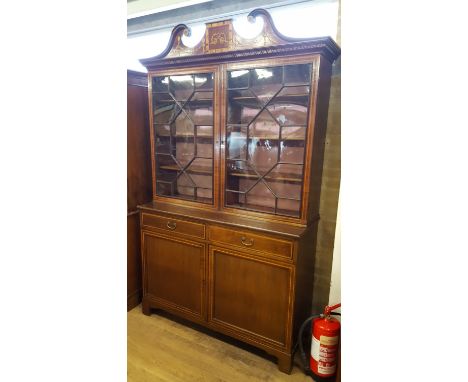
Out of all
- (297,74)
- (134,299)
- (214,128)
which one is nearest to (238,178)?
(214,128)

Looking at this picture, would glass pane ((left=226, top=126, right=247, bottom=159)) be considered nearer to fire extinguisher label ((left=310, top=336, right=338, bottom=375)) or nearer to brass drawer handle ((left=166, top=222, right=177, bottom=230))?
brass drawer handle ((left=166, top=222, right=177, bottom=230))

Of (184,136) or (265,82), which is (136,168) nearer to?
(184,136)

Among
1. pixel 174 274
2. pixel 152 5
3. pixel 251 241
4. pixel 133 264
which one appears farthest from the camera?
pixel 133 264

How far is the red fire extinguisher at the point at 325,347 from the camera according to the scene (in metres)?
1.68

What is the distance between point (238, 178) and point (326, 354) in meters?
1.19

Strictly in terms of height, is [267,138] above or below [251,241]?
above

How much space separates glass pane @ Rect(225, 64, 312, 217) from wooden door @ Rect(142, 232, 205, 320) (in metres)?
0.46

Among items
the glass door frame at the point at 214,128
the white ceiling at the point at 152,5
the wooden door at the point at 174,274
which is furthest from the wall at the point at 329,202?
the white ceiling at the point at 152,5

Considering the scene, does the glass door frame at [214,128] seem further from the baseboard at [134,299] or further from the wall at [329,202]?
the baseboard at [134,299]

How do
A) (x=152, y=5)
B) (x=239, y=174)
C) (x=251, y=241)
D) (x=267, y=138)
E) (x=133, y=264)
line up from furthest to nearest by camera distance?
(x=133, y=264) < (x=152, y=5) < (x=239, y=174) < (x=267, y=138) < (x=251, y=241)

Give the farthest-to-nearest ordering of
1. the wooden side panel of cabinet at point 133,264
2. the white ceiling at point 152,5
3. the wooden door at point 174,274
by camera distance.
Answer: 1. the wooden side panel of cabinet at point 133,264
2. the white ceiling at point 152,5
3. the wooden door at point 174,274

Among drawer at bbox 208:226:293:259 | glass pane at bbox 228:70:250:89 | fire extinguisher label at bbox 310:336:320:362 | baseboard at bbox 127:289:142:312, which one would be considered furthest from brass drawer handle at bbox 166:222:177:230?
fire extinguisher label at bbox 310:336:320:362

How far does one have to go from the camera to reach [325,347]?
66.8 inches
